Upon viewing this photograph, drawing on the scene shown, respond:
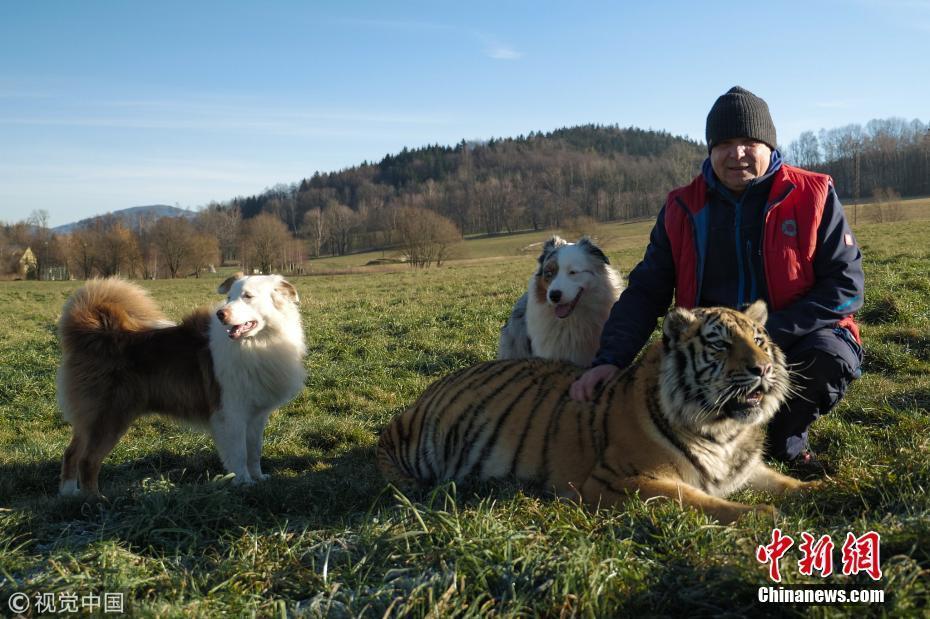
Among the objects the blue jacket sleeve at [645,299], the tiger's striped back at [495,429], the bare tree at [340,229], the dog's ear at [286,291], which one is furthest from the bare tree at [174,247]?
the blue jacket sleeve at [645,299]

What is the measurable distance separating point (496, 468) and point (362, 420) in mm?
3370

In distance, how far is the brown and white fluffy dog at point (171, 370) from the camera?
5734 mm

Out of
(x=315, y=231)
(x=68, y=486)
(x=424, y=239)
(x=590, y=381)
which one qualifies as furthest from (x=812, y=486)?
(x=315, y=231)

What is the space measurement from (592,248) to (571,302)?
2.49ft

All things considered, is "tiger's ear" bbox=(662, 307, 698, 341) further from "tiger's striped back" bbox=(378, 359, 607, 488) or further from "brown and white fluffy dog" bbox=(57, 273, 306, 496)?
"brown and white fluffy dog" bbox=(57, 273, 306, 496)

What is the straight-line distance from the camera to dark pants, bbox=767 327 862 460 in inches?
179

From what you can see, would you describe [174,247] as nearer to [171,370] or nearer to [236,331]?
[171,370]

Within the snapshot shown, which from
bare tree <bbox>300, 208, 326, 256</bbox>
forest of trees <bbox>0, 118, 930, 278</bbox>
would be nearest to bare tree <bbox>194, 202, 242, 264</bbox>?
forest of trees <bbox>0, 118, 930, 278</bbox>

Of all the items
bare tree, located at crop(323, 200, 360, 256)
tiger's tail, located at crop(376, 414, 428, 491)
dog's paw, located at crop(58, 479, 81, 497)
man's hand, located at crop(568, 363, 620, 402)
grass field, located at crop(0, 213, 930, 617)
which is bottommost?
dog's paw, located at crop(58, 479, 81, 497)

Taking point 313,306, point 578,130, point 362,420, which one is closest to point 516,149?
point 578,130

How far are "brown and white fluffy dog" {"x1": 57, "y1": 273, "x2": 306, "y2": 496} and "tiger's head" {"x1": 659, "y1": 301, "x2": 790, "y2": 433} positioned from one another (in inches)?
148

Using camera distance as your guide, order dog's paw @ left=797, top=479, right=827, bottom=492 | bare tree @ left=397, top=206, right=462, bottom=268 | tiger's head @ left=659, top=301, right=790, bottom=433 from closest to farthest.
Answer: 1. tiger's head @ left=659, top=301, right=790, bottom=433
2. dog's paw @ left=797, top=479, right=827, bottom=492
3. bare tree @ left=397, top=206, right=462, bottom=268

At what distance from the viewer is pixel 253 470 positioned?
19.5ft

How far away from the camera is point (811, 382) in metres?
4.57
